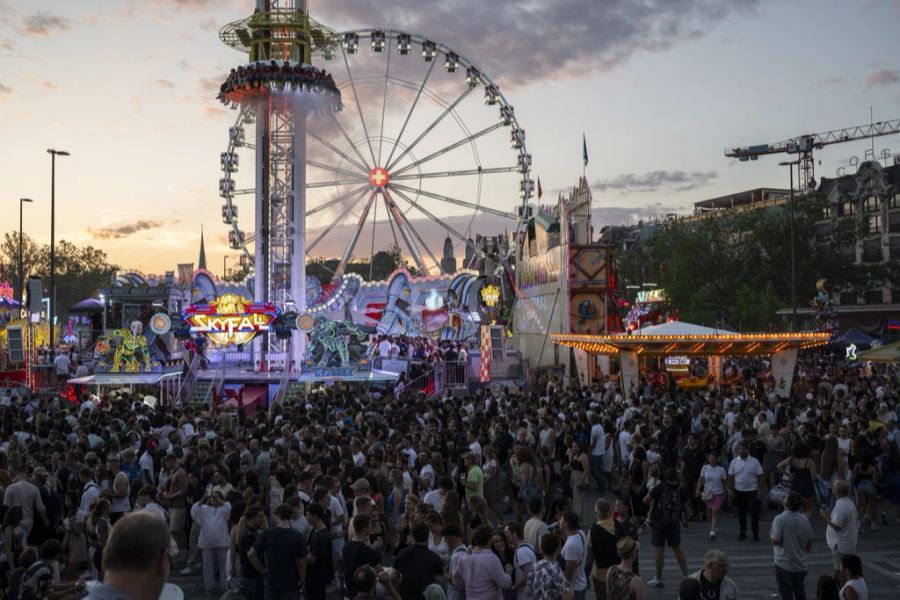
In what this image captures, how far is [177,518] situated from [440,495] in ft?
12.6

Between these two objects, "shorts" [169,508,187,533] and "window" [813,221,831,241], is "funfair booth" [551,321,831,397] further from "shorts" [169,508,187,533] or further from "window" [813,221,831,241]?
"window" [813,221,831,241]

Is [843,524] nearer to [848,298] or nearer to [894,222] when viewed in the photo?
[894,222]

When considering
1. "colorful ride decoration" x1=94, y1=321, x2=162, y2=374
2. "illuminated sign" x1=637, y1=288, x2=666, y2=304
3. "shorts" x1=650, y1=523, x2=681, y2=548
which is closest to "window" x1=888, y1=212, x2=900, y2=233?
"illuminated sign" x1=637, y1=288, x2=666, y2=304

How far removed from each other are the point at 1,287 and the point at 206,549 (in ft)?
141

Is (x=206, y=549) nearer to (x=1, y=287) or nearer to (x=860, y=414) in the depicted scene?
(x=860, y=414)

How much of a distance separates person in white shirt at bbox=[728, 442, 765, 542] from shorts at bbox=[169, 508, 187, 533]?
7.77 meters

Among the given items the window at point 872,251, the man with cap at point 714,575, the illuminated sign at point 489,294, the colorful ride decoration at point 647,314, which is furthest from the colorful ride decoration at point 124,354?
the window at point 872,251

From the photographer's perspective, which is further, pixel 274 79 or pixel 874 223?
pixel 874 223

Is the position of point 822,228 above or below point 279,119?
below

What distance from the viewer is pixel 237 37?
134ft

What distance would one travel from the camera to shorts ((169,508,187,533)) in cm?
1163

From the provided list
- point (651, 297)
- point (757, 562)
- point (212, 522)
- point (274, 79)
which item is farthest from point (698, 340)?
point (274, 79)

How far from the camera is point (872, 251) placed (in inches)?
2512

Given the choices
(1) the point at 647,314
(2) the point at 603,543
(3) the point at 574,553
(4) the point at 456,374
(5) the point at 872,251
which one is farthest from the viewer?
(5) the point at 872,251
